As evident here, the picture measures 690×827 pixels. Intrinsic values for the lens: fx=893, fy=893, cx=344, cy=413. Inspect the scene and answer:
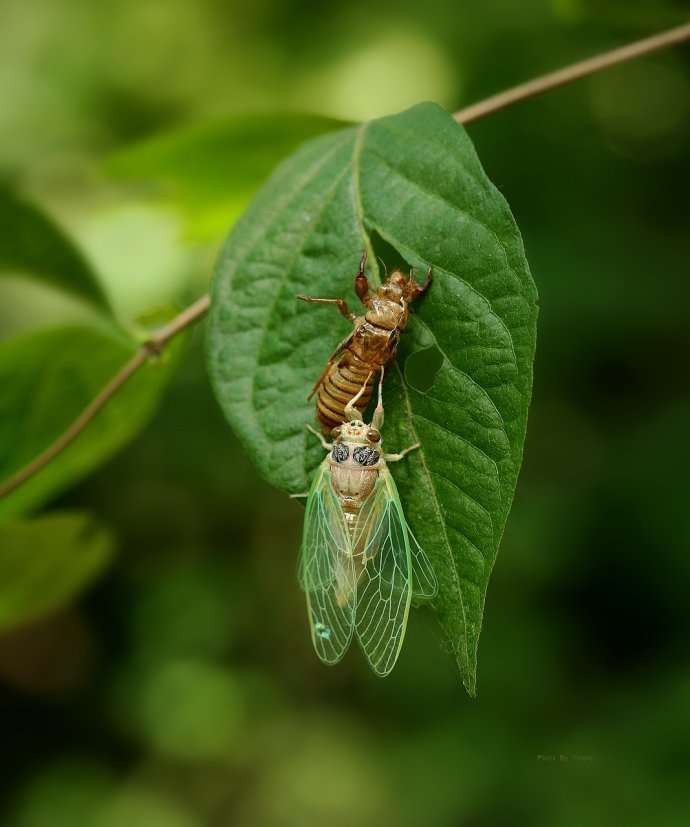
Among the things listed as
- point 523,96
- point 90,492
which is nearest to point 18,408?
point 523,96

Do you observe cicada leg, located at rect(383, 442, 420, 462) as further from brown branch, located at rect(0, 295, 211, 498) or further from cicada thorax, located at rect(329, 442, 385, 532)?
brown branch, located at rect(0, 295, 211, 498)

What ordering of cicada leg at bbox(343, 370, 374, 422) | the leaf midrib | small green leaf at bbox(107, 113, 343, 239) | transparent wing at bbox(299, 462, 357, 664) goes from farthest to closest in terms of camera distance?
1. small green leaf at bbox(107, 113, 343, 239)
2. transparent wing at bbox(299, 462, 357, 664)
3. cicada leg at bbox(343, 370, 374, 422)
4. the leaf midrib

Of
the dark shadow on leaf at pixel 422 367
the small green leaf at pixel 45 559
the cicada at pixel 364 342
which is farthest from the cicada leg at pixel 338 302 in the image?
the small green leaf at pixel 45 559

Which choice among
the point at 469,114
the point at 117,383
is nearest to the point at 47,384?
the point at 117,383

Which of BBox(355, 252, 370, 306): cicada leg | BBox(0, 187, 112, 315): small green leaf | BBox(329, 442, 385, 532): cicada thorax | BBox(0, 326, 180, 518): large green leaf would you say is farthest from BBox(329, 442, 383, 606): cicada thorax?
BBox(0, 187, 112, 315): small green leaf

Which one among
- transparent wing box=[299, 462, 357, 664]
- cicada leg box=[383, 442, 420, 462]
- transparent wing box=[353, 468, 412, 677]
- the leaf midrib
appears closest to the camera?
the leaf midrib

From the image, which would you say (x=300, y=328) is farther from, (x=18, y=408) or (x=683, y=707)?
(x=683, y=707)
